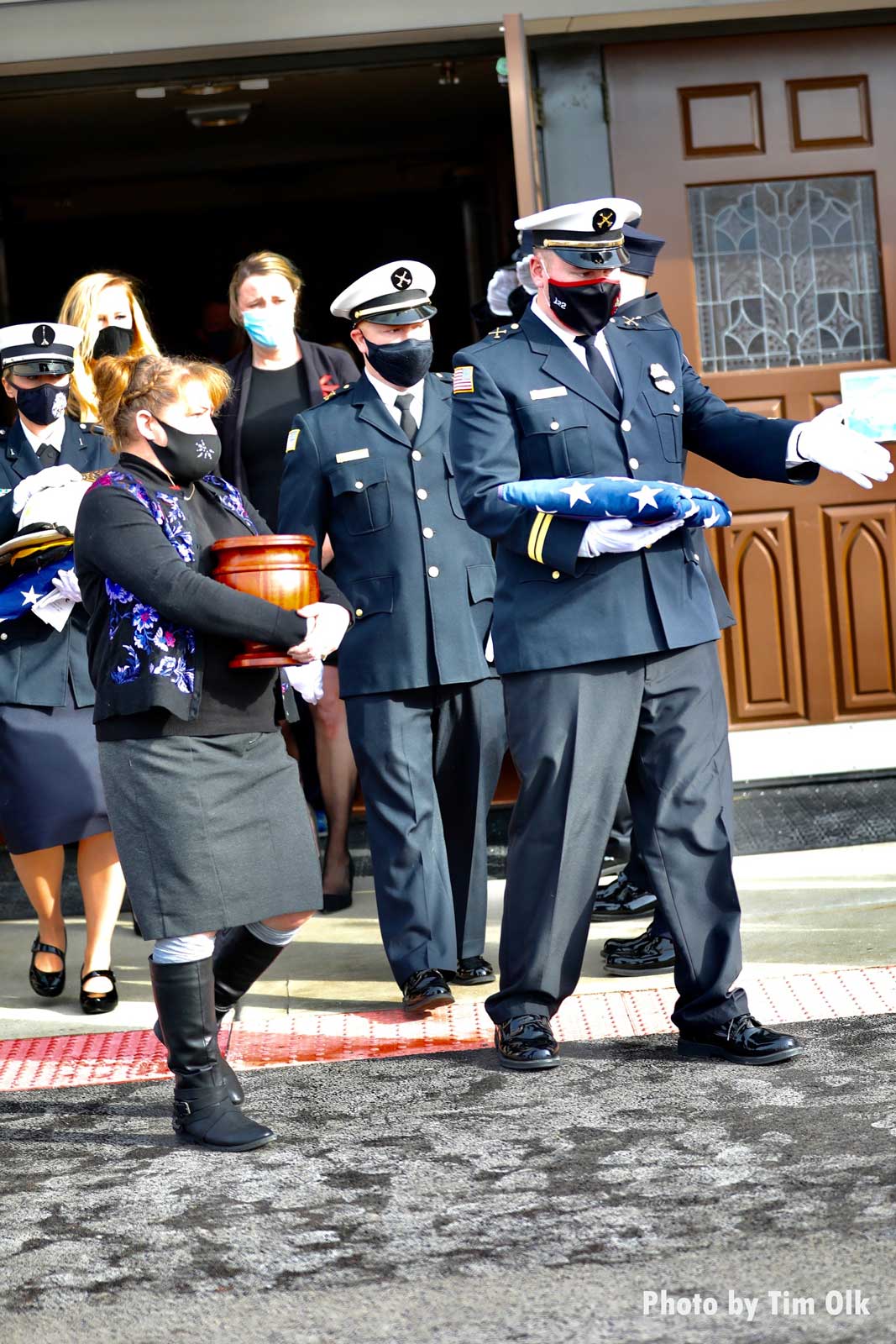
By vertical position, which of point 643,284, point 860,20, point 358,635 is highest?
point 860,20

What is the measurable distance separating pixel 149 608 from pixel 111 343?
196 cm

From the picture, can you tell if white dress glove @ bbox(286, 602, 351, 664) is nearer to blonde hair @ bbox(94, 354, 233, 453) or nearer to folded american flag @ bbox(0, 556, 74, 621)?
blonde hair @ bbox(94, 354, 233, 453)

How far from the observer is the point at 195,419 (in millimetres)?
3656

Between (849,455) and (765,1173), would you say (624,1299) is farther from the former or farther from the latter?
(849,455)

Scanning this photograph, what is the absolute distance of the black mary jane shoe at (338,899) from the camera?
5.64m

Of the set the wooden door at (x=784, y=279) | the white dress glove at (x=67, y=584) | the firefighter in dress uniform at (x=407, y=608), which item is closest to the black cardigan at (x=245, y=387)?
the firefighter in dress uniform at (x=407, y=608)

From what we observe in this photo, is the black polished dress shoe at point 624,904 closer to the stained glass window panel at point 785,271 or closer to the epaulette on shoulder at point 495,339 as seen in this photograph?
the epaulette on shoulder at point 495,339

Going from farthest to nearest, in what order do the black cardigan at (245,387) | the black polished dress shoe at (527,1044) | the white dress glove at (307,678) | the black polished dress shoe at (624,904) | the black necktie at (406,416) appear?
the black cardigan at (245,387), the black polished dress shoe at (624,904), the black necktie at (406,416), the white dress glove at (307,678), the black polished dress shoe at (527,1044)

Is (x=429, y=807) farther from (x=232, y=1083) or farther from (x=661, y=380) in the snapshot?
(x=661, y=380)

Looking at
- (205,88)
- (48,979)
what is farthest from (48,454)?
(205,88)

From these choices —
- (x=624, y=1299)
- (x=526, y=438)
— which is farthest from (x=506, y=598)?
(x=624, y=1299)

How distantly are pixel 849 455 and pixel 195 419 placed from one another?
54.6 inches

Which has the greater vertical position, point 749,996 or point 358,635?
point 358,635

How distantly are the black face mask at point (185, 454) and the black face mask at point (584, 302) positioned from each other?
34.2 inches
